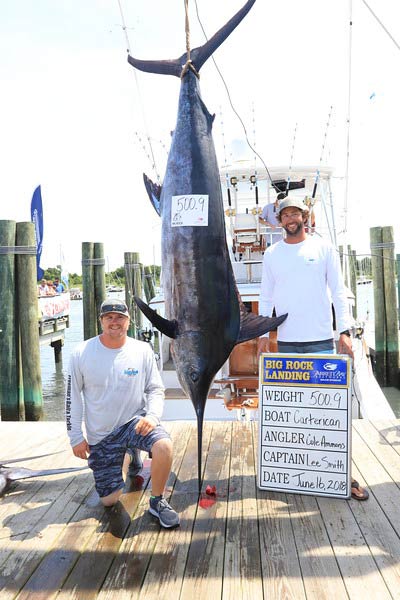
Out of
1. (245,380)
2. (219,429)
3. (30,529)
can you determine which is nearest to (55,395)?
(245,380)

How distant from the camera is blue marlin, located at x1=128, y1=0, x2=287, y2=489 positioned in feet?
6.54

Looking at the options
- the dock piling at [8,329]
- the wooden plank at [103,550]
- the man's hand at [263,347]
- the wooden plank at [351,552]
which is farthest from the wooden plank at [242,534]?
the dock piling at [8,329]

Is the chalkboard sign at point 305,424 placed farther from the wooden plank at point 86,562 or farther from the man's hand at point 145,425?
the wooden plank at point 86,562

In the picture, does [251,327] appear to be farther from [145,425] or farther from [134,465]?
[134,465]

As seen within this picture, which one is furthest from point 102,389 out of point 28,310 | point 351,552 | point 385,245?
point 385,245

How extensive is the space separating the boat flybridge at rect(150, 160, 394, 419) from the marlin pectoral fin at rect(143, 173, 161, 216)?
2.10 metres

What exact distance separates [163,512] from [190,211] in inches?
53.8

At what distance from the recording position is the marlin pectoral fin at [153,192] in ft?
7.10

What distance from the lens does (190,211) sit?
6.57 feet

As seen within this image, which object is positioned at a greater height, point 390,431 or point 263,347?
point 263,347

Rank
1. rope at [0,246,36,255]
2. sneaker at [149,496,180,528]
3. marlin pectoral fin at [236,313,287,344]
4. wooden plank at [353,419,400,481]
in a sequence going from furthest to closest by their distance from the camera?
rope at [0,246,36,255] → wooden plank at [353,419,400,481] → sneaker at [149,496,180,528] → marlin pectoral fin at [236,313,287,344]

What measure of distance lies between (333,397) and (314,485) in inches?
18.0

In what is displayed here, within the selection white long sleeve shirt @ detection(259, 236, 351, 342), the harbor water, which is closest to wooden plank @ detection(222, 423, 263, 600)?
white long sleeve shirt @ detection(259, 236, 351, 342)

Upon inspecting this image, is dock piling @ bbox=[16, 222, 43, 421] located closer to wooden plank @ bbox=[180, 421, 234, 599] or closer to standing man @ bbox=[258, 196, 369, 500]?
wooden plank @ bbox=[180, 421, 234, 599]
